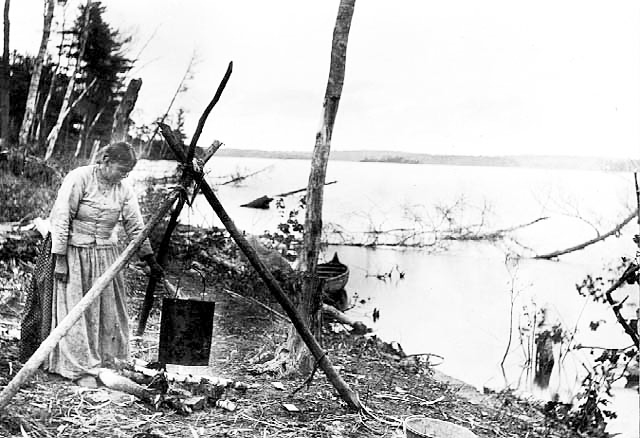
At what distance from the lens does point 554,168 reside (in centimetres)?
898

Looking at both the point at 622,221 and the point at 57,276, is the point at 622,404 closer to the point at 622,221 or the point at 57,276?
the point at 622,221

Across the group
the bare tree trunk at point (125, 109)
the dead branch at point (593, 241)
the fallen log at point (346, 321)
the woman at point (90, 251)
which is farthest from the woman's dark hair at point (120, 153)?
the dead branch at point (593, 241)

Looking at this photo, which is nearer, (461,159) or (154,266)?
(154,266)

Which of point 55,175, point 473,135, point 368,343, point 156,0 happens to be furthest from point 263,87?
point 473,135

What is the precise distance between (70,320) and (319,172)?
1783 mm

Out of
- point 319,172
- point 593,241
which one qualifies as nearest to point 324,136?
point 319,172

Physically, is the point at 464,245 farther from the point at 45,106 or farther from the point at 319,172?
the point at 319,172

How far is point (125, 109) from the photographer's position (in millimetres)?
7406

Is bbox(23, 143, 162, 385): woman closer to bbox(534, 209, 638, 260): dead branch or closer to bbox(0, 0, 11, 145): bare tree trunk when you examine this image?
bbox(0, 0, 11, 145): bare tree trunk

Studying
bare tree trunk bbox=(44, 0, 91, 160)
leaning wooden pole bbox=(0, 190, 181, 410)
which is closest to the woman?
leaning wooden pole bbox=(0, 190, 181, 410)

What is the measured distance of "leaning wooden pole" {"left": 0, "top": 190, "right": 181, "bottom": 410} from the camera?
252cm

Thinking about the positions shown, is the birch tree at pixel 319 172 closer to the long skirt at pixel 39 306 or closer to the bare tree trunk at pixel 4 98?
A: the long skirt at pixel 39 306

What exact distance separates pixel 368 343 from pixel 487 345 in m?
3.04

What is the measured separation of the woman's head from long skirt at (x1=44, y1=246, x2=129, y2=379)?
0.46 m
